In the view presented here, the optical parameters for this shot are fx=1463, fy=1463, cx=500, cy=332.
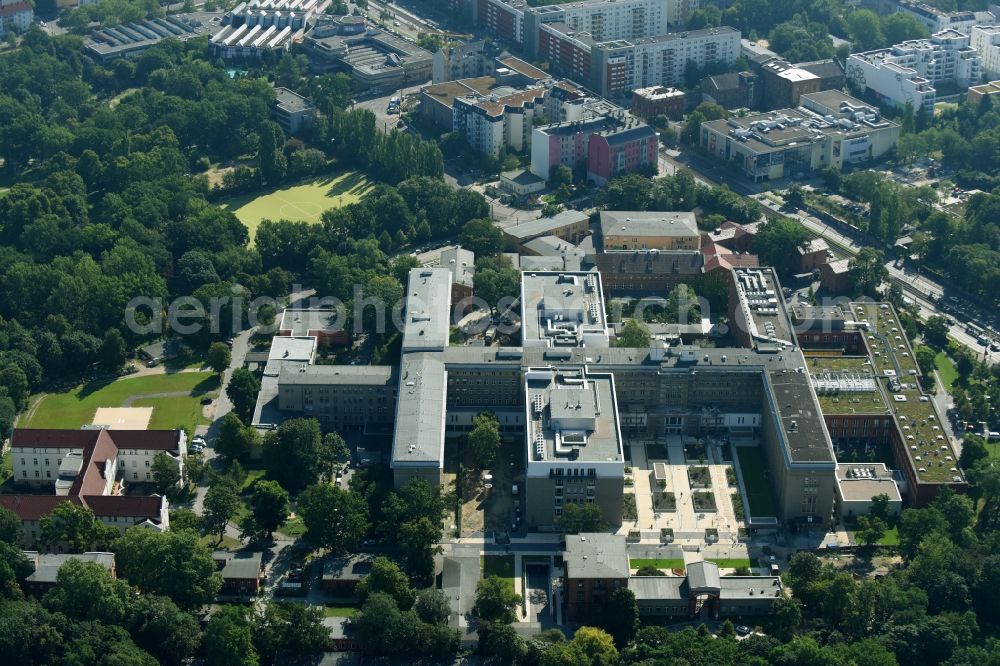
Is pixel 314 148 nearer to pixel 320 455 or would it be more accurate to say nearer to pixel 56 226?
pixel 56 226

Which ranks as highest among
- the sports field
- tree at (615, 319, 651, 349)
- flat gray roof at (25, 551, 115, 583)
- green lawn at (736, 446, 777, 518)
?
flat gray roof at (25, 551, 115, 583)

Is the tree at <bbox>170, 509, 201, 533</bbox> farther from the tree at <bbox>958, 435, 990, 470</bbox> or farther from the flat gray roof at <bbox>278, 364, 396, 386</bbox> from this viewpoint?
the tree at <bbox>958, 435, 990, 470</bbox>

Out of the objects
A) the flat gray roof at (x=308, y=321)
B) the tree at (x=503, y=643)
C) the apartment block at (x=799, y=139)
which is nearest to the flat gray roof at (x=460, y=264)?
the flat gray roof at (x=308, y=321)

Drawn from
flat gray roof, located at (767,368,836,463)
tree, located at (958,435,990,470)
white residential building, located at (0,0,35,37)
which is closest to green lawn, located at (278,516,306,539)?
flat gray roof, located at (767,368,836,463)

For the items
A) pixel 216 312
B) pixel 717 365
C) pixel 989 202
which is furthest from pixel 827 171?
pixel 216 312

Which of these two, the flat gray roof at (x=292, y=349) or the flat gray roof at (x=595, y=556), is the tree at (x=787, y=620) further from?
the flat gray roof at (x=292, y=349)

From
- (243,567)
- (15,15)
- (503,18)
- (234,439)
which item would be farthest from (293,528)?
(15,15)

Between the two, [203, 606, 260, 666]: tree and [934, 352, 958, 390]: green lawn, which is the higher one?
[203, 606, 260, 666]: tree
